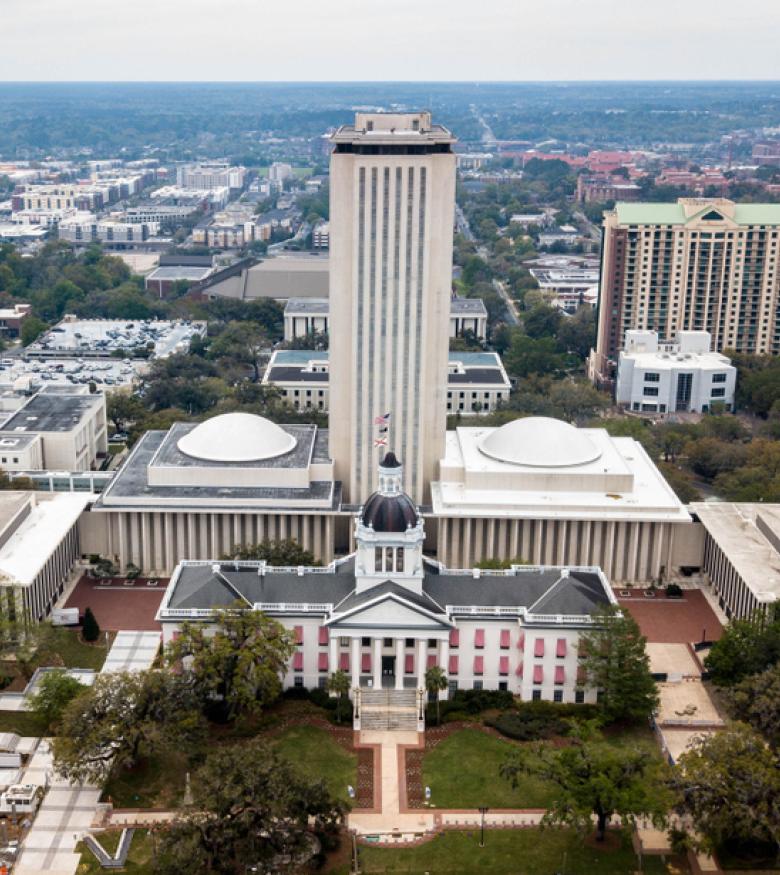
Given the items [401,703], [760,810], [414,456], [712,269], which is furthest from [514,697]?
[712,269]

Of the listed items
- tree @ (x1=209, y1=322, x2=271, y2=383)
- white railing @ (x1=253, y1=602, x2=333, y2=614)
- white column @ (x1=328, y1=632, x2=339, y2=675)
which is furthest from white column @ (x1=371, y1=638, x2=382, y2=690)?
tree @ (x1=209, y1=322, x2=271, y2=383)

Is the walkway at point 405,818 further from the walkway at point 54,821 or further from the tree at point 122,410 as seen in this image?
the tree at point 122,410

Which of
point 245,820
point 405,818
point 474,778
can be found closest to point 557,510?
point 474,778

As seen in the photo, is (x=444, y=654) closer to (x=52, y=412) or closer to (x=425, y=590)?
(x=425, y=590)

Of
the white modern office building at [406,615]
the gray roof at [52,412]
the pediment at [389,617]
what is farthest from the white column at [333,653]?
the gray roof at [52,412]

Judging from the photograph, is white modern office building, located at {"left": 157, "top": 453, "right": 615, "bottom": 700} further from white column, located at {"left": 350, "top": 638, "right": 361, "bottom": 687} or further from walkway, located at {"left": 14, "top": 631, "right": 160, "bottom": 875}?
walkway, located at {"left": 14, "top": 631, "right": 160, "bottom": 875}

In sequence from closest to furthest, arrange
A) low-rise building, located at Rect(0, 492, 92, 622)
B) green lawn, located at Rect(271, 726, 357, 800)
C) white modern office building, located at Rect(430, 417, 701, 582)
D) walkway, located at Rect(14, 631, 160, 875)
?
walkway, located at Rect(14, 631, 160, 875), green lawn, located at Rect(271, 726, 357, 800), low-rise building, located at Rect(0, 492, 92, 622), white modern office building, located at Rect(430, 417, 701, 582)
